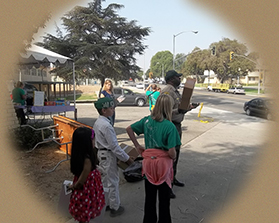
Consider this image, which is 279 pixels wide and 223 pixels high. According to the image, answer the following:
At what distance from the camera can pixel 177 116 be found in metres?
3.63

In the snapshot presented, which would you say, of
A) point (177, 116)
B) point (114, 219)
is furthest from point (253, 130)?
point (114, 219)

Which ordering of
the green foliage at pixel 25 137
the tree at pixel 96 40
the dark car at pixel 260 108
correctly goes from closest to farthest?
the green foliage at pixel 25 137 → the dark car at pixel 260 108 → the tree at pixel 96 40

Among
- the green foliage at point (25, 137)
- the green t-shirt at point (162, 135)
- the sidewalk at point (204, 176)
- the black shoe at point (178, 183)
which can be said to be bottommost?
the sidewalk at point (204, 176)

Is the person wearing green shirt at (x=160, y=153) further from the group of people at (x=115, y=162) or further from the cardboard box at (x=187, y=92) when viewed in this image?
the cardboard box at (x=187, y=92)

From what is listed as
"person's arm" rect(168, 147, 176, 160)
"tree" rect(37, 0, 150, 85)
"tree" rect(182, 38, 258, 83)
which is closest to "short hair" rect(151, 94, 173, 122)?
"person's arm" rect(168, 147, 176, 160)

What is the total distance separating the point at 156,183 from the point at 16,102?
247 inches

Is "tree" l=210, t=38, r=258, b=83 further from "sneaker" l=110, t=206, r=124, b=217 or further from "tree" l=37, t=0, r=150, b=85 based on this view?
"sneaker" l=110, t=206, r=124, b=217

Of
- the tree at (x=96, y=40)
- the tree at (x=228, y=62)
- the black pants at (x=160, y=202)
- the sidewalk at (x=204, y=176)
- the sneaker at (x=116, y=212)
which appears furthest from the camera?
the tree at (x=228, y=62)

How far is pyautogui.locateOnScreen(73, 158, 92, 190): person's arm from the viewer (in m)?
2.19

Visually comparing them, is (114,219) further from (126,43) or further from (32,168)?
(126,43)

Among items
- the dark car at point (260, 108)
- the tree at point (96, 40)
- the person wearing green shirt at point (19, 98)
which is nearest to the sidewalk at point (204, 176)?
the person wearing green shirt at point (19, 98)

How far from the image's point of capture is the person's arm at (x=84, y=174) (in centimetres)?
219

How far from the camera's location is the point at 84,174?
2.20 meters

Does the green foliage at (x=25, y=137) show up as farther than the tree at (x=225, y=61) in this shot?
No
